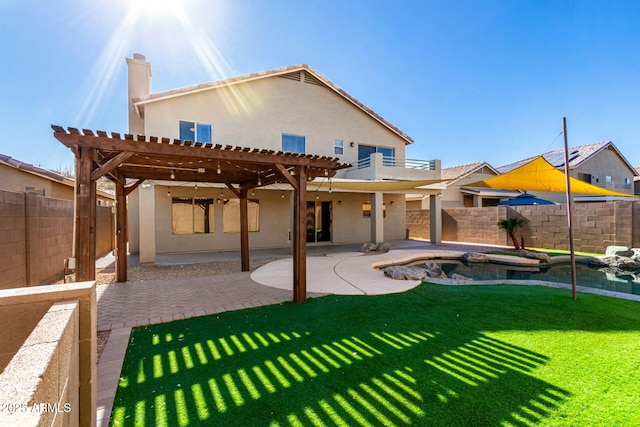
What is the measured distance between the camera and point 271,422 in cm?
278

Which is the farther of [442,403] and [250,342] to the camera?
[250,342]

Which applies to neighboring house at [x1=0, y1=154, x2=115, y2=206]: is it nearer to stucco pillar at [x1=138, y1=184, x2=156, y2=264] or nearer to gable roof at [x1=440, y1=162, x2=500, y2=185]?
stucco pillar at [x1=138, y1=184, x2=156, y2=264]

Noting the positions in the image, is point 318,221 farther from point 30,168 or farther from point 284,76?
point 30,168

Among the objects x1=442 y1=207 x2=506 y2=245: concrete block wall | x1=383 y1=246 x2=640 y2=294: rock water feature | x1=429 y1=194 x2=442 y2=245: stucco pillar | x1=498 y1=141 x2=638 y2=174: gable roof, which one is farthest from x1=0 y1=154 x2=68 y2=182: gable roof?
x1=498 y1=141 x2=638 y2=174: gable roof

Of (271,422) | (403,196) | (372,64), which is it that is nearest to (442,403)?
(271,422)

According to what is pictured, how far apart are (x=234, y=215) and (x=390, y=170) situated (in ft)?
28.1

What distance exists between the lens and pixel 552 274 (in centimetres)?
1048

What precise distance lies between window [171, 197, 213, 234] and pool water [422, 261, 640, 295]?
36.8ft

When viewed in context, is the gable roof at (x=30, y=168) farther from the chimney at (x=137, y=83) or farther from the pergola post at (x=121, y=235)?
the pergola post at (x=121, y=235)

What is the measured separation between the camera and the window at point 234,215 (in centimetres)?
1479

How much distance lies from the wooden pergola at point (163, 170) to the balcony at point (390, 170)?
24.8 ft

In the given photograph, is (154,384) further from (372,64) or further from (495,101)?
(495,101)

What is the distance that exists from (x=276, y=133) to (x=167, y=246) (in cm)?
759

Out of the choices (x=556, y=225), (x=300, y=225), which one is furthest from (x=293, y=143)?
(x=556, y=225)
